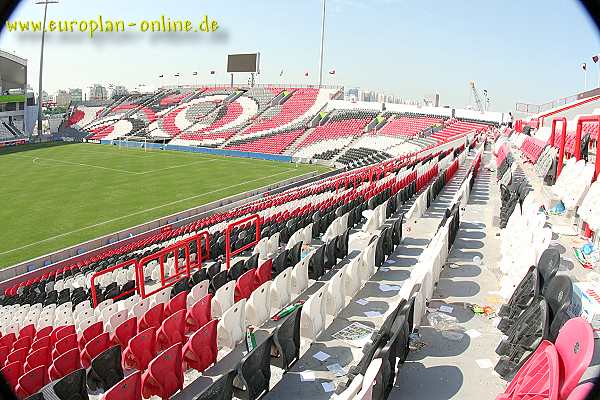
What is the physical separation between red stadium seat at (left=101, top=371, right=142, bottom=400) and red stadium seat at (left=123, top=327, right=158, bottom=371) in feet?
3.09

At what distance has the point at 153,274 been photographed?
1126cm

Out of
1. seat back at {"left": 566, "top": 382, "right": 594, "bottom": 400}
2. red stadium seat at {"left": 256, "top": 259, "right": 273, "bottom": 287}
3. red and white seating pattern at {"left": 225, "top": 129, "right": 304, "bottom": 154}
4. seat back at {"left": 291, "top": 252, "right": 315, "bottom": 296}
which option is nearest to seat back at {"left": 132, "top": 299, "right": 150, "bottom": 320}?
red stadium seat at {"left": 256, "top": 259, "right": 273, "bottom": 287}

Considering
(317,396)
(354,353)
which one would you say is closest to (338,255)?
(354,353)

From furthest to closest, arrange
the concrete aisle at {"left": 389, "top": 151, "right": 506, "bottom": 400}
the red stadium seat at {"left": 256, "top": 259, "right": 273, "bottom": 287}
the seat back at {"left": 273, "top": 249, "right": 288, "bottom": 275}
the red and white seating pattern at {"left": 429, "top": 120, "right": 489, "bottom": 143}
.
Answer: the red and white seating pattern at {"left": 429, "top": 120, "right": 489, "bottom": 143} → the seat back at {"left": 273, "top": 249, "right": 288, "bottom": 275} → the red stadium seat at {"left": 256, "top": 259, "right": 273, "bottom": 287} → the concrete aisle at {"left": 389, "top": 151, "right": 506, "bottom": 400}

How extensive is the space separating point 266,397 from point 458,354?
2238mm

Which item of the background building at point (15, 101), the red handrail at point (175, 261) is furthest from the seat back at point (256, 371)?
the background building at point (15, 101)

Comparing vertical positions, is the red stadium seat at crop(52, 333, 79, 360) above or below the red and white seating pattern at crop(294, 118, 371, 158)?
below

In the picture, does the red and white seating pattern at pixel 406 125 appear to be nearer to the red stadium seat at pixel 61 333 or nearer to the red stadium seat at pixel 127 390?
the red stadium seat at pixel 61 333

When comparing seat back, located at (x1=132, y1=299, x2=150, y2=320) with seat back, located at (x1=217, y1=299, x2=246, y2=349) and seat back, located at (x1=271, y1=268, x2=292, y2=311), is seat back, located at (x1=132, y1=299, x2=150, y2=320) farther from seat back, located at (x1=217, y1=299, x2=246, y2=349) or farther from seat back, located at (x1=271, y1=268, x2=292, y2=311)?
seat back, located at (x1=271, y1=268, x2=292, y2=311)

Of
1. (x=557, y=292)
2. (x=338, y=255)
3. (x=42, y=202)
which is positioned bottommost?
(x=42, y=202)

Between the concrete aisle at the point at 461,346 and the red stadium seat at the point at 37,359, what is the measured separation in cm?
416

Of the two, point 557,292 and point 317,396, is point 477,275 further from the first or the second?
point 317,396

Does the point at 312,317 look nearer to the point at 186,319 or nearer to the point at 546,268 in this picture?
the point at 186,319

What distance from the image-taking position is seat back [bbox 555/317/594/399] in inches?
119
